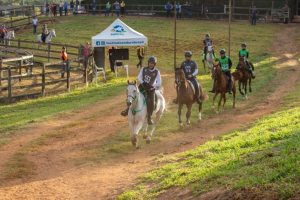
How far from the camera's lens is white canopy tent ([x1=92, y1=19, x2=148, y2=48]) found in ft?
102

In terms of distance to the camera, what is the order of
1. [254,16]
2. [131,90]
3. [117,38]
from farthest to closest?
[254,16] < [117,38] < [131,90]

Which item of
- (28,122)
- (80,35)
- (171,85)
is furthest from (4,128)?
(80,35)

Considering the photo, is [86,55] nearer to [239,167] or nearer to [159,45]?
[159,45]

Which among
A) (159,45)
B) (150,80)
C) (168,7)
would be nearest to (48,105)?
(150,80)

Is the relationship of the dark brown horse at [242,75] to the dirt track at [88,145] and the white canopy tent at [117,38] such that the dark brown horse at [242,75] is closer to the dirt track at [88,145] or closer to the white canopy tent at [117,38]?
the dirt track at [88,145]

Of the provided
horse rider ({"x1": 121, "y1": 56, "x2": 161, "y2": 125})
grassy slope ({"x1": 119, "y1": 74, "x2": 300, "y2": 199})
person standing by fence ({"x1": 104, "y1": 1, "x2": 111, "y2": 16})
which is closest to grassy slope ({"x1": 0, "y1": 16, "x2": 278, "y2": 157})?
person standing by fence ({"x1": 104, "y1": 1, "x2": 111, "y2": 16})

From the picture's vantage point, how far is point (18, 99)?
23859 millimetres

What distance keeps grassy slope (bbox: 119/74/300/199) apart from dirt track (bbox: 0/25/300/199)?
2.57 ft

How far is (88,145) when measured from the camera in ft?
51.2

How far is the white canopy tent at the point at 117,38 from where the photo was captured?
1222 inches

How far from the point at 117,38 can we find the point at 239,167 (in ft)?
71.8

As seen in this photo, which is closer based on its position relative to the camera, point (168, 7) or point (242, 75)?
point (242, 75)

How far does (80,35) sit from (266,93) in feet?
93.0

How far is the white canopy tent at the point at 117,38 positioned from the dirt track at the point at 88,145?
25.3 feet
